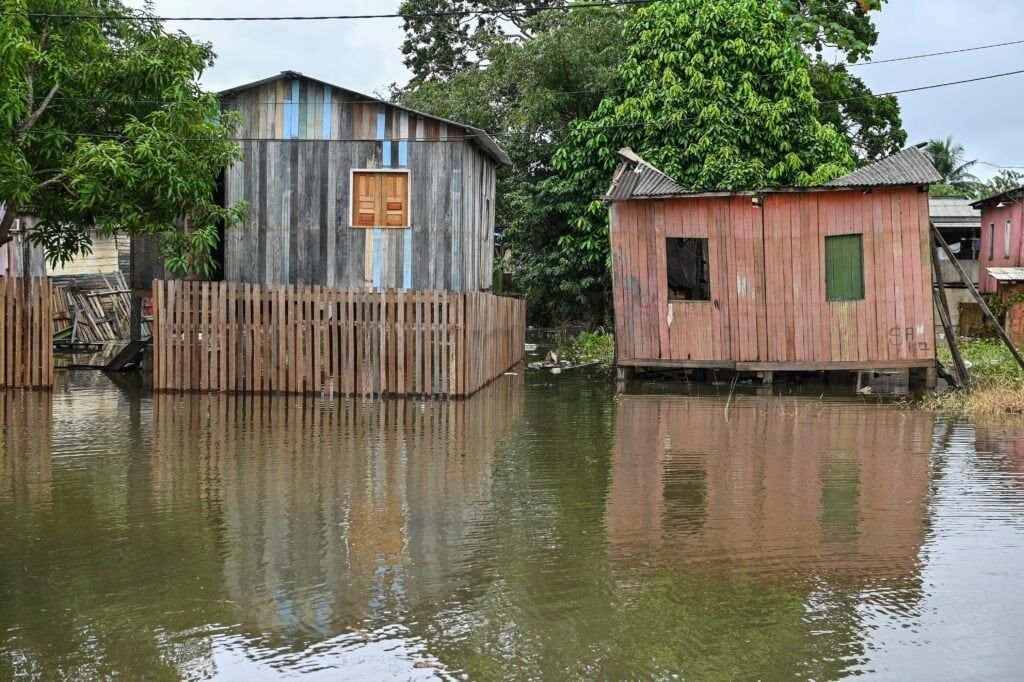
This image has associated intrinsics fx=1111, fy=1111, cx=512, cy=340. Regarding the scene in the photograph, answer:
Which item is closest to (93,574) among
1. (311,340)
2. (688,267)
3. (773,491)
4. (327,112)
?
(773,491)

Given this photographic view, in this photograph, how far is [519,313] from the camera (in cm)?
2483

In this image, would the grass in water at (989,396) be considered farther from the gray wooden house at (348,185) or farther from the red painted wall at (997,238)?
the red painted wall at (997,238)

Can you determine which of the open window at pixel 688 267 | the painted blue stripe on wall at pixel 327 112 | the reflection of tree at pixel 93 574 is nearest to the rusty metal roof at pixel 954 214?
the open window at pixel 688 267

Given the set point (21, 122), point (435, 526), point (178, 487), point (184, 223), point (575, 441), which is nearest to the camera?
point (435, 526)

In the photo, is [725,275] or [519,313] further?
[519,313]

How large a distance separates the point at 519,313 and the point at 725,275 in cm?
687

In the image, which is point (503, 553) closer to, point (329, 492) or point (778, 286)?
point (329, 492)

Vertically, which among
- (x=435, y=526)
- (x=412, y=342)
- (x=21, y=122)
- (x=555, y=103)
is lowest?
(x=435, y=526)

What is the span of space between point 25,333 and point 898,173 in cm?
1380

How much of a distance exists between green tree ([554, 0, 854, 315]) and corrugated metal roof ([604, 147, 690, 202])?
20.5ft

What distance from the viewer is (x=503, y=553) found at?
699 centimetres

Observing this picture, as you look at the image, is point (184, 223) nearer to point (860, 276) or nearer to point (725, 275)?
point (725, 275)

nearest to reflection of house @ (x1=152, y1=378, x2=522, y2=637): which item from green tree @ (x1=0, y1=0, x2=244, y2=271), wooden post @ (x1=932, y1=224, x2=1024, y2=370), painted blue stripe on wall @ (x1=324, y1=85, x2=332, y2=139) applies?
green tree @ (x1=0, y1=0, x2=244, y2=271)

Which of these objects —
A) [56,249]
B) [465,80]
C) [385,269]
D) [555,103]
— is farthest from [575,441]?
[465,80]
